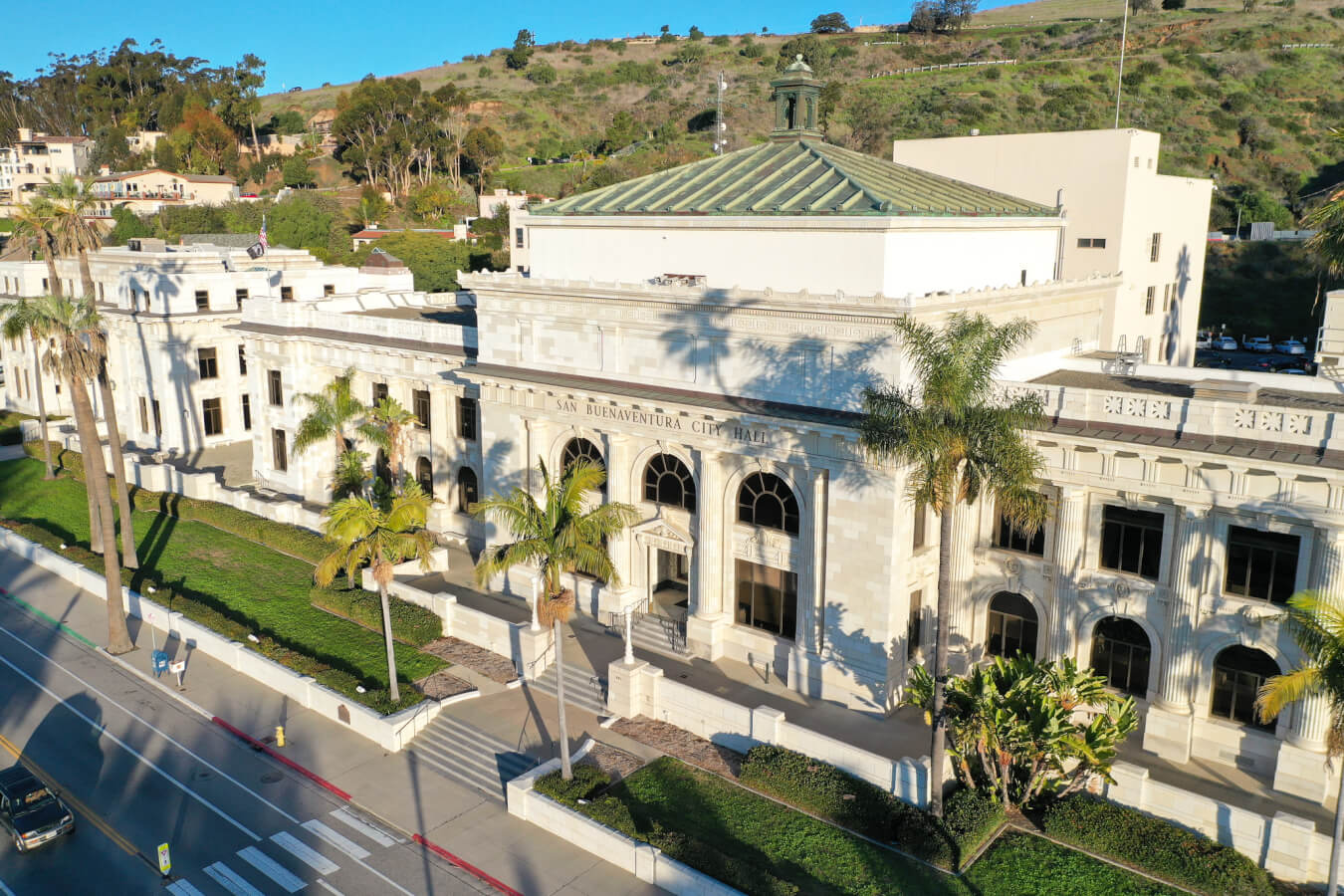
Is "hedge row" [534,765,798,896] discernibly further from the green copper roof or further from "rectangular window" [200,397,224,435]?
"rectangular window" [200,397,224,435]

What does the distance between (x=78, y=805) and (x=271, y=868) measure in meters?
6.95

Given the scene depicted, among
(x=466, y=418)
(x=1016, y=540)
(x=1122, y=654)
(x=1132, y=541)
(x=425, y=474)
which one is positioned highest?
(x=466, y=418)

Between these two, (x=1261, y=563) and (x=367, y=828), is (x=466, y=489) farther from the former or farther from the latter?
(x=1261, y=563)

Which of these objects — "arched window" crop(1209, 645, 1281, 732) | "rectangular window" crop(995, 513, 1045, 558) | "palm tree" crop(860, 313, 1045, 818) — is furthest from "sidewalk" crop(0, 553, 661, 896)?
"arched window" crop(1209, 645, 1281, 732)

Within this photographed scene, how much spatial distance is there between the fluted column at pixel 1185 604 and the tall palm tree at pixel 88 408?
34031 millimetres

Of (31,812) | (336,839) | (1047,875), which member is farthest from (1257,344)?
(31,812)

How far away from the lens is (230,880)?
23656 millimetres

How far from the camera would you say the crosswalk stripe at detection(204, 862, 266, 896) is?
76.2ft

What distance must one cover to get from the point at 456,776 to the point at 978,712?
14560 mm

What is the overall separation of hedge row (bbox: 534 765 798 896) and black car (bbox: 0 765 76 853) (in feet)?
39.5

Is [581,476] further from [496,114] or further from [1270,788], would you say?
[496,114]

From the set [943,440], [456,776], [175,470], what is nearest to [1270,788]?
[943,440]

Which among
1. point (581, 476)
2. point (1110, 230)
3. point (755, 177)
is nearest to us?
point (581, 476)

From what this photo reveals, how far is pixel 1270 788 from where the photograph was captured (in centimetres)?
2550
